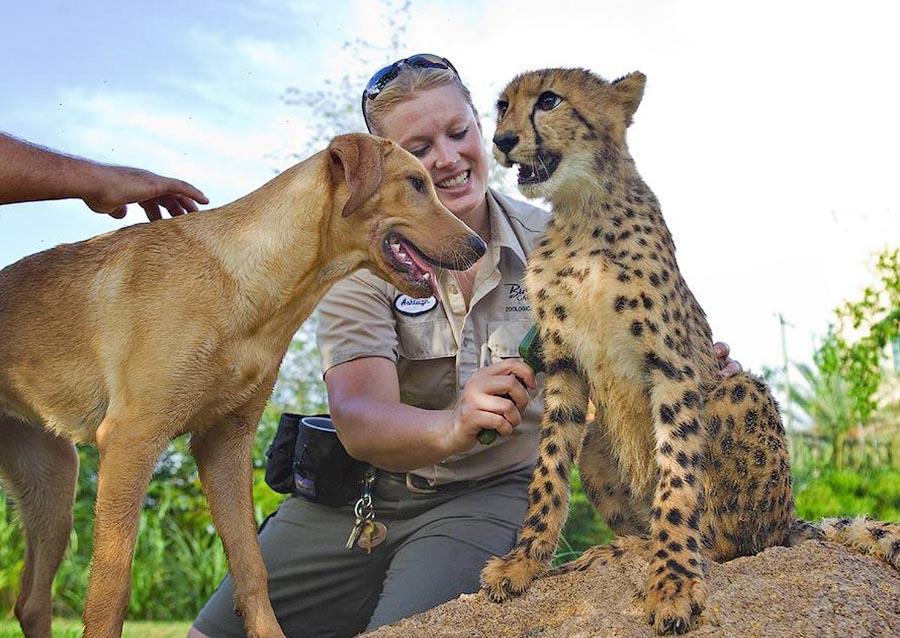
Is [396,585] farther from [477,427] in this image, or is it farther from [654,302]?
[654,302]

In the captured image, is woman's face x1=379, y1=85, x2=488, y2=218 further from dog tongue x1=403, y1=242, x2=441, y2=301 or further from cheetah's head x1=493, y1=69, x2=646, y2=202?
dog tongue x1=403, y1=242, x2=441, y2=301

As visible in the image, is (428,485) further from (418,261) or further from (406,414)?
(418,261)

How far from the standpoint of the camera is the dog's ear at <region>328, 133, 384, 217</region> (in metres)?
3.50

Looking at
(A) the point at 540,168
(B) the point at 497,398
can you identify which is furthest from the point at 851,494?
(A) the point at 540,168

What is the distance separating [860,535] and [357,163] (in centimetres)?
215

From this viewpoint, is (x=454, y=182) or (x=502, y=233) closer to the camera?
(x=454, y=182)

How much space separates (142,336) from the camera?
3.50 metres

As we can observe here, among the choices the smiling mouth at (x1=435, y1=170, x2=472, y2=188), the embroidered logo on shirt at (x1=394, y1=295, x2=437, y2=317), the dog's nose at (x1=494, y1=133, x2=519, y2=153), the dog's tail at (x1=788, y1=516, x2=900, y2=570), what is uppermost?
the dog's nose at (x1=494, y1=133, x2=519, y2=153)

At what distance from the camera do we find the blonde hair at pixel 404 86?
4.54m

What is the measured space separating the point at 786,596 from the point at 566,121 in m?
1.66

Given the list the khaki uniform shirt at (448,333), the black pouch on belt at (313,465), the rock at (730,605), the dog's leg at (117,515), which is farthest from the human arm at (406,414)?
the dog's leg at (117,515)

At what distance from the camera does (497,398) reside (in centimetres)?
357

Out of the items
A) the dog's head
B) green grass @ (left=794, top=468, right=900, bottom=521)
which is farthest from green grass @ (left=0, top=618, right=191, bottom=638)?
green grass @ (left=794, top=468, right=900, bottom=521)

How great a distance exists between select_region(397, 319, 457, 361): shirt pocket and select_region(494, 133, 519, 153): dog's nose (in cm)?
118
